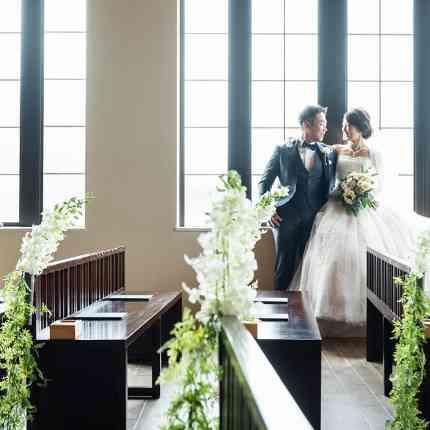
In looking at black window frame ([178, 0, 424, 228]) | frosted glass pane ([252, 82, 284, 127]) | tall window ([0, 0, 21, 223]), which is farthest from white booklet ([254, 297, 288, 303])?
tall window ([0, 0, 21, 223])

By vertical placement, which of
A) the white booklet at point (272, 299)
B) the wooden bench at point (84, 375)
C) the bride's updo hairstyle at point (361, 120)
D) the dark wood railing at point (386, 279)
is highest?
the bride's updo hairstyle at point (361, 120)

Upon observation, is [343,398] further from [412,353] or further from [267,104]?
[267,104]

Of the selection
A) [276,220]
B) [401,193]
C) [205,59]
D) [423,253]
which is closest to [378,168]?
[401,193]

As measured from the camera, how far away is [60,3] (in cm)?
692

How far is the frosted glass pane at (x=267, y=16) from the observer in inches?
273

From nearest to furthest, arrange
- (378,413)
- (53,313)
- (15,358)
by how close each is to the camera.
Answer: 1. (15,358)
2. (53,313)
3. (378,413)

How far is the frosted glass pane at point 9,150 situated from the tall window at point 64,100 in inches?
11.0

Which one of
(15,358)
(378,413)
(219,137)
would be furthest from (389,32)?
(15,358)

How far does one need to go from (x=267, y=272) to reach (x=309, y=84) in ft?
6.32

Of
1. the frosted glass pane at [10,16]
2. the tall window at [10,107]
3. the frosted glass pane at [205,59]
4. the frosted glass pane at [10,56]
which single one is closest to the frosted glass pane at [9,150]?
the tall window at [10,107]

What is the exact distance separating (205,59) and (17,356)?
463cm

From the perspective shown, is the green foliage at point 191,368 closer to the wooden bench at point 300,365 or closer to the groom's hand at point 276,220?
the wooden bench at point 300,365

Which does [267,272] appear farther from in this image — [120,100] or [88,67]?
[88,67]

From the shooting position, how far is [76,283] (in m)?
3.88
